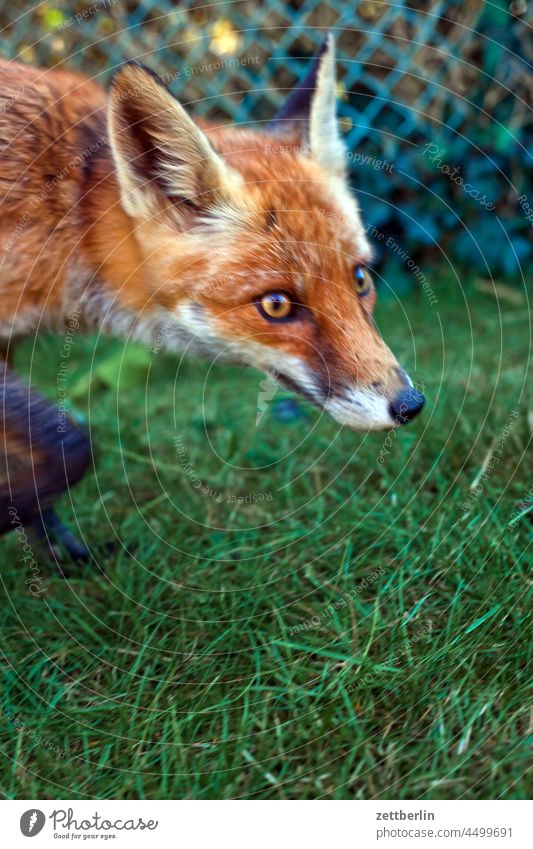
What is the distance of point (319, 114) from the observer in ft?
10.9

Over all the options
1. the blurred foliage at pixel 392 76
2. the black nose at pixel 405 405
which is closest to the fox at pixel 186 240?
the black nose at pixel 405 405

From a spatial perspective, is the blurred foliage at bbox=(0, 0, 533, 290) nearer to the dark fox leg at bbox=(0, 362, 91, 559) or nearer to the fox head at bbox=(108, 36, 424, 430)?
the fox head at bbox=(108, 36, 424, 430)

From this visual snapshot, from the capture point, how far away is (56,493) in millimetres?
2451

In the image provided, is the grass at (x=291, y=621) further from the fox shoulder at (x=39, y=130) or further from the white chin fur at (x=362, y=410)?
the fox shoulder at (x=39, y=130)

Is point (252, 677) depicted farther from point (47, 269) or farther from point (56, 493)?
point (47, 269)

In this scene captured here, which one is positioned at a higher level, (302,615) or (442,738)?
(302,615)

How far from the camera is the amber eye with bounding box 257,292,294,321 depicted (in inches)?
113

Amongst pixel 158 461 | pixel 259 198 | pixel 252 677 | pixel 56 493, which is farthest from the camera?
pixel 158 461

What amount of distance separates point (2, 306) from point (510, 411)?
2.61 m

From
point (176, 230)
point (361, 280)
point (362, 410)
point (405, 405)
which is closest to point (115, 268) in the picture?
point (176, 230)

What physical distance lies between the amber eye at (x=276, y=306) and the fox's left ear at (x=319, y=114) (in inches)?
31.7

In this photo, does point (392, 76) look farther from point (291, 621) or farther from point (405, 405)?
point (291, 621)
